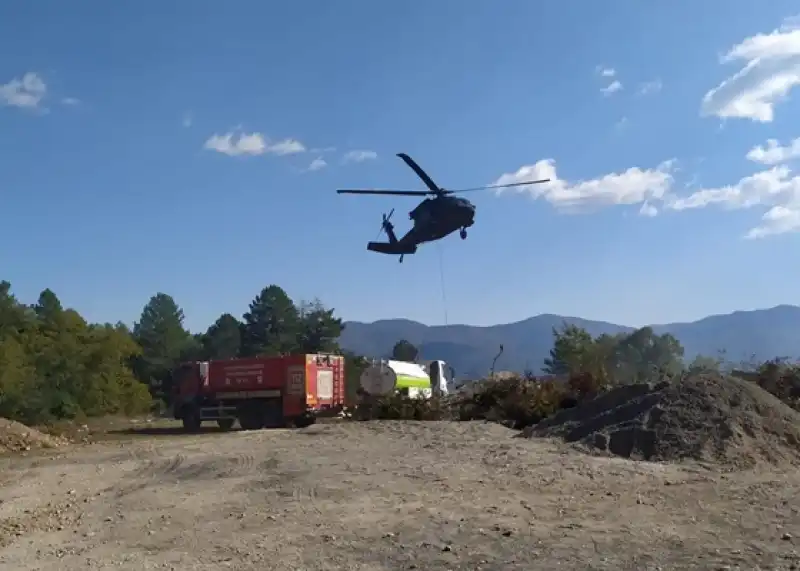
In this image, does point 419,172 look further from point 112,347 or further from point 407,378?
point 112,347

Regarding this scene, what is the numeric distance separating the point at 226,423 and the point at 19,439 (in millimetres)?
9210

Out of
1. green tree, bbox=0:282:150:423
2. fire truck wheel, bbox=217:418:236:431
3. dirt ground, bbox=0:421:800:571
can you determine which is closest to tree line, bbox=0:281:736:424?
green tree, bbox=0:282:150:423

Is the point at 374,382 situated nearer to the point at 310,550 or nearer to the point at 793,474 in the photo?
the point at 793,474

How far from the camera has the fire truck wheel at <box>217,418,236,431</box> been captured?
1310 inches

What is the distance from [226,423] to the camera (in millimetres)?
33594

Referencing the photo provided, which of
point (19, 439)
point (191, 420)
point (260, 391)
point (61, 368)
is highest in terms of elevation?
point (61, 368)

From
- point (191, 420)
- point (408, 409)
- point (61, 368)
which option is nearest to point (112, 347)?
point (61, 368)

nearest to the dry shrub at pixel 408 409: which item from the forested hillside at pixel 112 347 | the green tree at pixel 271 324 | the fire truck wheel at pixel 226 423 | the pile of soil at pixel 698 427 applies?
the pile of soil at pixel 698 427

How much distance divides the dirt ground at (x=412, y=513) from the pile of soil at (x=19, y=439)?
8.62 m

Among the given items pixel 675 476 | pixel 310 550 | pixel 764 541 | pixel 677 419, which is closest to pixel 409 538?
pixel 310 550

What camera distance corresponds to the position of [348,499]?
38.4 feet

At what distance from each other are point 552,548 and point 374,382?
22.9 metres

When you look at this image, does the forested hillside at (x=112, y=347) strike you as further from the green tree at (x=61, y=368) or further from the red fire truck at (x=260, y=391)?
the red fire truck at (x=260, y=391)

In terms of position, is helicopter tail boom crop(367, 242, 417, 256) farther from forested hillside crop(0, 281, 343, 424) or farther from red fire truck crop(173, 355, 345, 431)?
forested hillside crop(0, 281, 343, 424)
